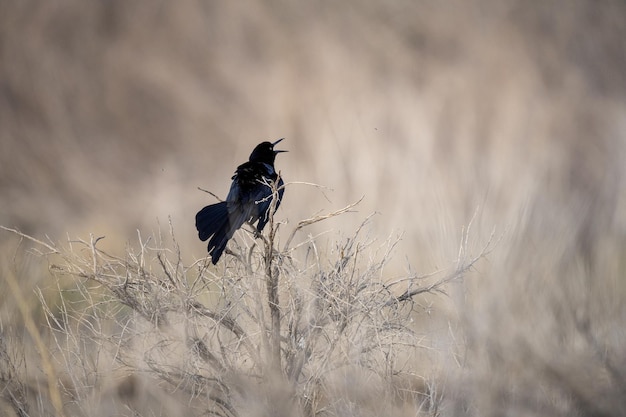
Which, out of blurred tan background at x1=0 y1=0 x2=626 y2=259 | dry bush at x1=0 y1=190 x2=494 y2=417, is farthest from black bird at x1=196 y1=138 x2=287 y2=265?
blurred tan background at x1=0 y1=0 x2=626 y2=259

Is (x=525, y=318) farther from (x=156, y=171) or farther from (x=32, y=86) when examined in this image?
(x=32, y=86)

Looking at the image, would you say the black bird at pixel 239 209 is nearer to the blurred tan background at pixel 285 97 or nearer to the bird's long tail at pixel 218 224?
the bird's long tail at pixel 218 224

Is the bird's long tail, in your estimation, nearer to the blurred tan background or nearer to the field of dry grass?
the field of dry grass

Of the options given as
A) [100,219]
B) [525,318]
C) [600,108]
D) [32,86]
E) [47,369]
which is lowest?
[47,369]

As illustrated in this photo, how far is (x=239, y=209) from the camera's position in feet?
16.7

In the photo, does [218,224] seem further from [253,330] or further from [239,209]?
[253,330]

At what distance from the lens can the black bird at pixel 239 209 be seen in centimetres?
479

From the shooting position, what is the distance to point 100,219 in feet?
65.8

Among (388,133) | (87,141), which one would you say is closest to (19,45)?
(87,141)

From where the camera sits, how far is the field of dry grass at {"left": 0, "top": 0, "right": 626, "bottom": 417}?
4625mm

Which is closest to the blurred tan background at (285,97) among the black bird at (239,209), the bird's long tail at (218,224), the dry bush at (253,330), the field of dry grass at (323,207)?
the field of dry grass at (323,207)

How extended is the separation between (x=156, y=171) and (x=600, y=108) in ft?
34.4

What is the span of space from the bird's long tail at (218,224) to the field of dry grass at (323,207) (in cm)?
10

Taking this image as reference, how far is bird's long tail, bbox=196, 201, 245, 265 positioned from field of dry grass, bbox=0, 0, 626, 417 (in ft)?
0.32
